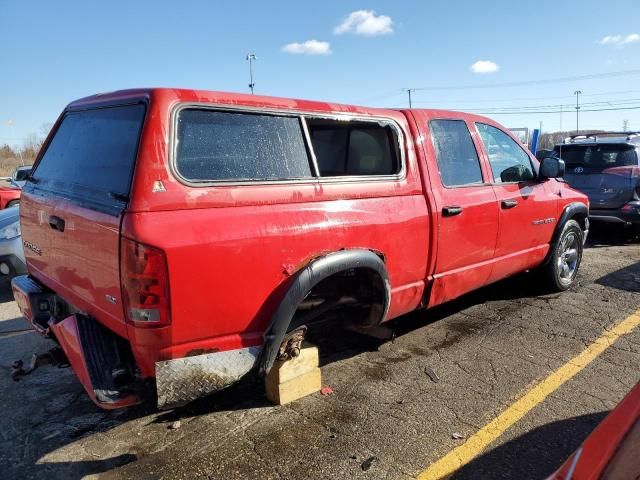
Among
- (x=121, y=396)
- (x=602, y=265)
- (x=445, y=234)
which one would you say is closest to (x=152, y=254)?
(x=121, y=396)

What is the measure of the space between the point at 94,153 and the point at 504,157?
3.57 metres

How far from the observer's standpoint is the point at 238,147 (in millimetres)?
2729

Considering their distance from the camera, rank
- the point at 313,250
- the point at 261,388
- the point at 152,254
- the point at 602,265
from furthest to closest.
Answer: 1. the point at 602,265
2. the point at 261,388
3. the point at 313,250
4. the point at 152,254

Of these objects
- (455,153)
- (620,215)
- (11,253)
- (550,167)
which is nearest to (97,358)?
(455,153)

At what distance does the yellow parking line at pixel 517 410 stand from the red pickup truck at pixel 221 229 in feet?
3.15

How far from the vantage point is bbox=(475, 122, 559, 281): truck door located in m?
4.47

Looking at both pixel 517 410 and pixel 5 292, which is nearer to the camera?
pixel 517 410

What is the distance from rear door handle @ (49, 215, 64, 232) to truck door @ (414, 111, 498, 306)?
2508mm

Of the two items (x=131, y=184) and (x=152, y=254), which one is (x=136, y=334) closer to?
(x=152, y=254)

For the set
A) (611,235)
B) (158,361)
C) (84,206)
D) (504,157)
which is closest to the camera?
(158,361)

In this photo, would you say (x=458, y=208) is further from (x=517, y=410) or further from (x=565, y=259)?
(x=565, y=259)

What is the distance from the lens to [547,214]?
5.02 meters

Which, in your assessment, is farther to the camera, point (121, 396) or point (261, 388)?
point (261, 388)

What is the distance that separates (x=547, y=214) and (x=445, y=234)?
184 centimetres
